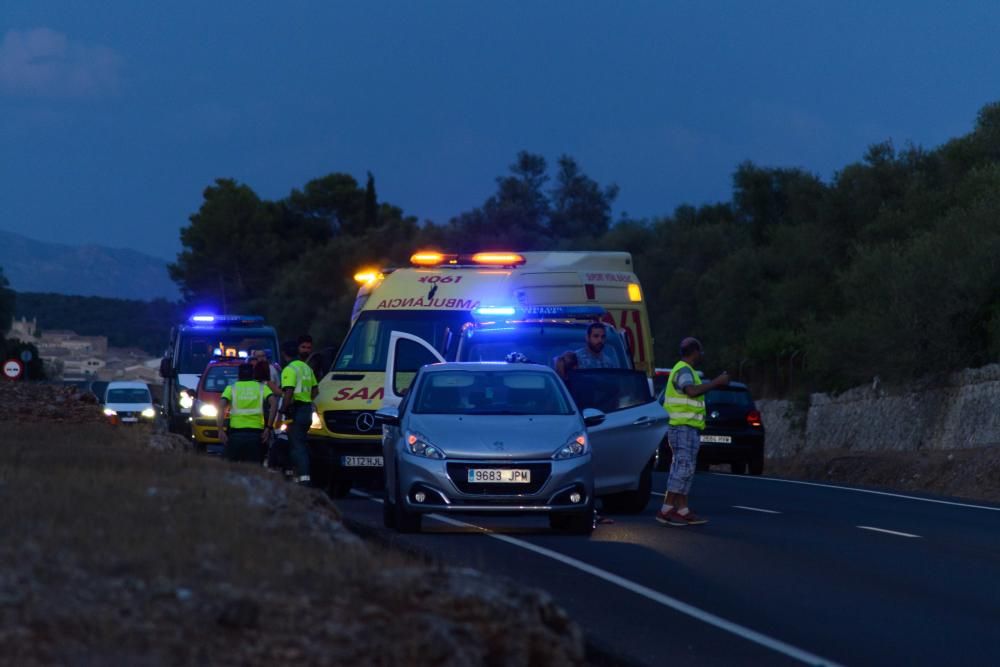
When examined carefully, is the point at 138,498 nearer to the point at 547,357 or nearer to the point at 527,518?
the point at 527,518

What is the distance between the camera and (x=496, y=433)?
1694 centimetres

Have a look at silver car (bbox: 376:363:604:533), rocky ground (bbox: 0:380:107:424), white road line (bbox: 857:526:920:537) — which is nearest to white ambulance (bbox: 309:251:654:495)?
silver car (bbox: 376:363:604:533)

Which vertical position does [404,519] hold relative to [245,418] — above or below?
below

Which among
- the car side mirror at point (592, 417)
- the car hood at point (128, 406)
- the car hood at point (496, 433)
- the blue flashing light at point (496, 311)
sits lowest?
the car hood at point (496, 433)

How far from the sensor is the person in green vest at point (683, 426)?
18.7 m

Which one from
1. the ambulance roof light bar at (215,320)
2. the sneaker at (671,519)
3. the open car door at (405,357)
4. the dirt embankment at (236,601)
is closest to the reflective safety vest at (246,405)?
the open car door at (405,357)

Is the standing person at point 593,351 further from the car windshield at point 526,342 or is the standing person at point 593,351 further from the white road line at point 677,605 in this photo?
the white road line at point 677,605

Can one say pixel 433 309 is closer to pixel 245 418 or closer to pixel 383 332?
pixel 383 332

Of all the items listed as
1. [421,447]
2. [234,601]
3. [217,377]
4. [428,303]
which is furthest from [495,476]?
[217,377]

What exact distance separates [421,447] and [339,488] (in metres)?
6.95

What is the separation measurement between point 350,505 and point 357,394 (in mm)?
2078

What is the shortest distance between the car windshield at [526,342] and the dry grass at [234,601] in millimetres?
11619

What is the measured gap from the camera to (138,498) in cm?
1179

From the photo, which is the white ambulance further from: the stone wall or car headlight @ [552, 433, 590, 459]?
the stone wall
